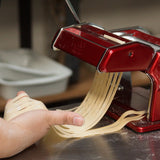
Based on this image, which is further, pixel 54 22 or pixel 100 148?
pixel 54 22

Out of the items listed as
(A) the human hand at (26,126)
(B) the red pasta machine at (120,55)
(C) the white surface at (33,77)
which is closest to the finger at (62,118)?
(A) the human hand at (26,126)

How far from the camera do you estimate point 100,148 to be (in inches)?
28.4

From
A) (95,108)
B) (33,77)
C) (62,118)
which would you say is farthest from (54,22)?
(62,118)

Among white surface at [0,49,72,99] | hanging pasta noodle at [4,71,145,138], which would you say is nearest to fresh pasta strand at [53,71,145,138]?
hanging pasta noodle at [4,71,145,138]

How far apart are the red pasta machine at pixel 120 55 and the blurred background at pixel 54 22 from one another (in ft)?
2.58

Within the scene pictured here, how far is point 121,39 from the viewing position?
2.53ft

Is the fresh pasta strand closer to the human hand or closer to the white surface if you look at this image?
the human hand

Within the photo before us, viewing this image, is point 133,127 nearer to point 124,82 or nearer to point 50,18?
point 124,82

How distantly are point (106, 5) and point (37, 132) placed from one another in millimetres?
1529

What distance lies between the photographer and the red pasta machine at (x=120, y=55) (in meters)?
0.71

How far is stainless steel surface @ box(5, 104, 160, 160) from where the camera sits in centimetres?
69

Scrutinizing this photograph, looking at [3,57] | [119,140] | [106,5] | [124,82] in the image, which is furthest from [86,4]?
[119,140]

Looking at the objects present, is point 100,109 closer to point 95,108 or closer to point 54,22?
point 95,108

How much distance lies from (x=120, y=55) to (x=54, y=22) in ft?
3.84
